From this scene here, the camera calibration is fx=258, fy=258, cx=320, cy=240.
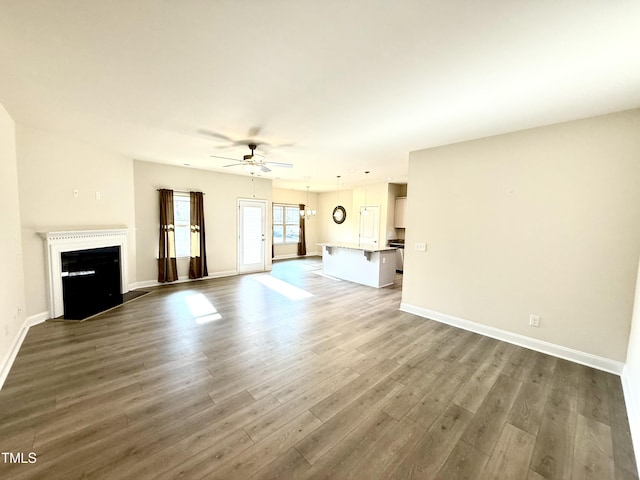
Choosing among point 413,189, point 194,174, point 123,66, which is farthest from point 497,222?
point 194,174

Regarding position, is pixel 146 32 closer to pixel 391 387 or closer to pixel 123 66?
pixel 123 66

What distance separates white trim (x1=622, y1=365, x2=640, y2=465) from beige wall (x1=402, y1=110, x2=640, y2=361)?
45 cm

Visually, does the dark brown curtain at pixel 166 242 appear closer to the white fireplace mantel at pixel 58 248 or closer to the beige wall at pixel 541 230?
the white fireplace mantel at pixel 58 248

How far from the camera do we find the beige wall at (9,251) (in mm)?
2666

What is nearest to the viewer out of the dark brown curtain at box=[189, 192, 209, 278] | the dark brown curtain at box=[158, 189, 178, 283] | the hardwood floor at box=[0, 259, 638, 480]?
the hardwood floor at box=[0, 259, 638, 480]

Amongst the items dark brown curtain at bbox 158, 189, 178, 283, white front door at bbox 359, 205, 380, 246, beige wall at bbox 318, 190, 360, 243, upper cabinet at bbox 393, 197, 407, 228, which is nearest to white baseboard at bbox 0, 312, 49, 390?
dark brown curtain at bbox 158, 189, 178, 283

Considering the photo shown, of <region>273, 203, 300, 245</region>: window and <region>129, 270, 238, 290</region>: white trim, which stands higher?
<region>273, 203, 300, 245</region>: window

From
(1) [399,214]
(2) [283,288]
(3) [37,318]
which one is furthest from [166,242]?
(1) [399,214]

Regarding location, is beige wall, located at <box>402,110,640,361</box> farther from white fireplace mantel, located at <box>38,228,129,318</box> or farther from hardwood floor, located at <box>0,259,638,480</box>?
white fireplace mantel, located at <box>38,228,129,318</box>

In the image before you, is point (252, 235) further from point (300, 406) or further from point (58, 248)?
point (300, 406)

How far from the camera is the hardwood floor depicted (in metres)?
1.68

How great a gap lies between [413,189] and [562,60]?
2.52m

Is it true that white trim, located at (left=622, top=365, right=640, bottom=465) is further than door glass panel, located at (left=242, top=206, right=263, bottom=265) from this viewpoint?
No

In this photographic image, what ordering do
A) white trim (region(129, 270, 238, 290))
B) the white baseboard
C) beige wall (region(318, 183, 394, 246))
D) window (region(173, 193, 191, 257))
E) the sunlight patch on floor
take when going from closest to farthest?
the white baseboard
the sunlight patch on floor
white trim (region(129, 270, 238, 290))
window (region(173, 193, 191, 257))
beige wall (region(318, 183, 394, 246))
